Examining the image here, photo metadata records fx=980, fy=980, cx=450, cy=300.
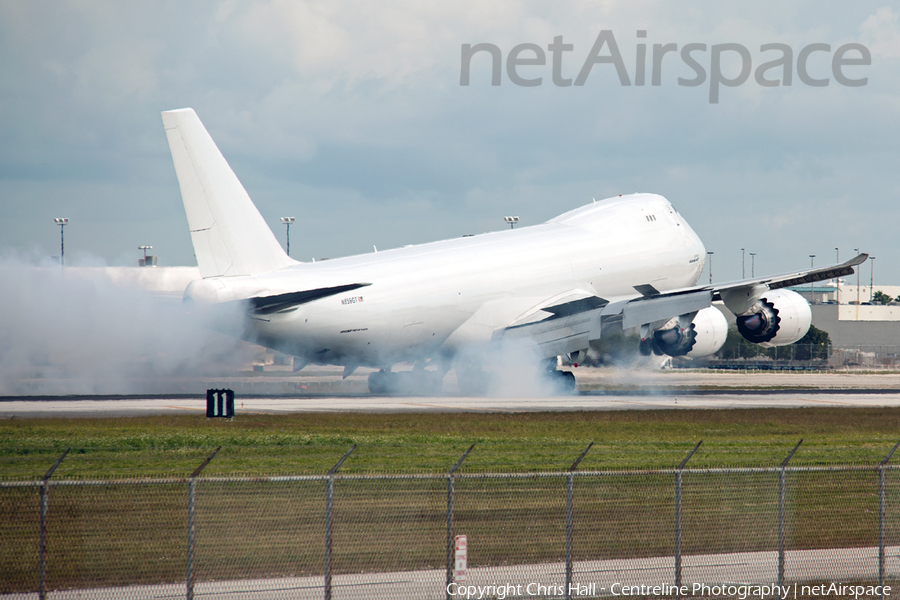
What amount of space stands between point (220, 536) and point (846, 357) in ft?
342

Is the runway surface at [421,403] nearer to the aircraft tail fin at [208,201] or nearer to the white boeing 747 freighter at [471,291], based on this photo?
the white boeing 747 freighter at [471,291]

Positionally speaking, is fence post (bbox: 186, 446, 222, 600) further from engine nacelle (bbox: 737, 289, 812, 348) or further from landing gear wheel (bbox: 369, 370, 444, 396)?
engine nacelle (bbox: 737, 289, 812, 348)

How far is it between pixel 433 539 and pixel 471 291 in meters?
25.8

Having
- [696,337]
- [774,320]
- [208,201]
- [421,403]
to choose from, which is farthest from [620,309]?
[208,201]

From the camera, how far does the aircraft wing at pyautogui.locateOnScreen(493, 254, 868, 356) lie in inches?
1666

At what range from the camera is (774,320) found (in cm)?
4738

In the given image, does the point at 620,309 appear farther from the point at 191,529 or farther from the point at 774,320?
the point at 191,529

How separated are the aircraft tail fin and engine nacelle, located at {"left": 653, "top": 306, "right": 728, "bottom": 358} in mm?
22486

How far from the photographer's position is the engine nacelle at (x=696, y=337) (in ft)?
164

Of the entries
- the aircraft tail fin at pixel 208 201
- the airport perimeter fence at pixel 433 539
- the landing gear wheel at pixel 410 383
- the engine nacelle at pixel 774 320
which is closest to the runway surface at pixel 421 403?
the landing gear wheel at pixel 410 383

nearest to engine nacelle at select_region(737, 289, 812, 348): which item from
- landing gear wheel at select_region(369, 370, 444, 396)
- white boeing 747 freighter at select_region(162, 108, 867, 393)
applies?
white boeing 747 freighter at select_region(162, 108, 867, 393)

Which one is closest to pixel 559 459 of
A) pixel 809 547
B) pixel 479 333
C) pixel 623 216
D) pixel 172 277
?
pixel 809 547

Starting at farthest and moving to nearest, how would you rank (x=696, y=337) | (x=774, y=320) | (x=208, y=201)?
(x=696, y=337), (x=774, y=320), (x=208, y=201)

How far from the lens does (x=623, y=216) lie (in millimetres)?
49219
